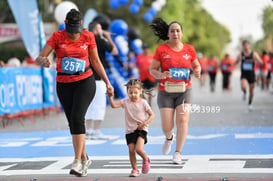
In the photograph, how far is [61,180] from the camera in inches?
253

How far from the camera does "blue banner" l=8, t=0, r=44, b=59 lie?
51.4 feet

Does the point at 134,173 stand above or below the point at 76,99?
below

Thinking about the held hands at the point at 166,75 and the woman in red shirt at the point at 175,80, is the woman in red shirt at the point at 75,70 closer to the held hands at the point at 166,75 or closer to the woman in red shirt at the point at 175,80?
the held hands at the point at 166,75

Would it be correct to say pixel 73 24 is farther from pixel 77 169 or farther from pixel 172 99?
pixel 172 99

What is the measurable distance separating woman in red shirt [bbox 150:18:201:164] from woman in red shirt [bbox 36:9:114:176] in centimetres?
121

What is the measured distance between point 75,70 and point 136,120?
0.87 metres

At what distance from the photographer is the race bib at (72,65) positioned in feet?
21.7

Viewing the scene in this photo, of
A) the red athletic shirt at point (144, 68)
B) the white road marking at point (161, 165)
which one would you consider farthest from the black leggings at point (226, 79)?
the white road marking at point (161, 165)

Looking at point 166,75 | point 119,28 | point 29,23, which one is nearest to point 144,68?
point 29,23

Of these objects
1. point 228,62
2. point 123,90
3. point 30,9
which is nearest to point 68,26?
point 30,9

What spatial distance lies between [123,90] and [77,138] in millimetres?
14760

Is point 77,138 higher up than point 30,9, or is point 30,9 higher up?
point 30,9

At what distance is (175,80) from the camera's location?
25.0 ft

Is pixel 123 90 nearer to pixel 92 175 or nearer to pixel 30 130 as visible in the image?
pixel 30 130
